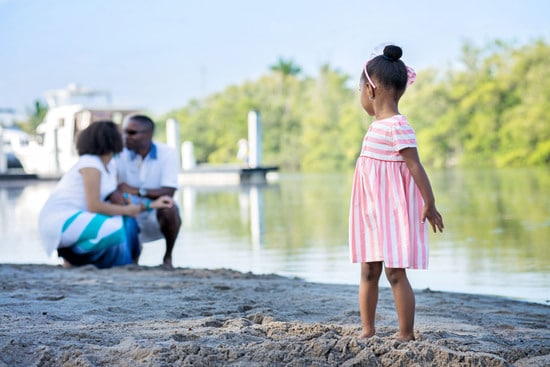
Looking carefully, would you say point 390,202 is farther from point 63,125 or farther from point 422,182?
point 63,125

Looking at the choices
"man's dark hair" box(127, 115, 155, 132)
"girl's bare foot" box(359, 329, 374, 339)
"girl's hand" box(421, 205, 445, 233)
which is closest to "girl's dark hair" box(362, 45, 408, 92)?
"girl's hand" box(421, 205, 445, 233)

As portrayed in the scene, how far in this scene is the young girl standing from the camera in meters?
3.50

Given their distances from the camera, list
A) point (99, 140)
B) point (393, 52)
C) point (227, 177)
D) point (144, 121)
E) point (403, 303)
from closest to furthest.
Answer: point (403, 303)
point (393, 52)
point (99, 140)
point (144, 121)
point (227, 177)

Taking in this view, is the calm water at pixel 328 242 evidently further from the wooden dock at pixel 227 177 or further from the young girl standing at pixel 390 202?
the wooden dock at pixel 227 177

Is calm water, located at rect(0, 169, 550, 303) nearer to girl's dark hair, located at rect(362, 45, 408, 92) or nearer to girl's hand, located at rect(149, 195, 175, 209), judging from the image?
Result: girl's hand, located at rect(149, 195, 175, 209)

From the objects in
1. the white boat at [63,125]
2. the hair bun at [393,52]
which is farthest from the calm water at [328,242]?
the white boat at [63,125]

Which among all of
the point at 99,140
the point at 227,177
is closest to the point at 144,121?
the point at 99,140

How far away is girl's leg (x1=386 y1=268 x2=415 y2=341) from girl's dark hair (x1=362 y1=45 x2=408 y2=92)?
771mm

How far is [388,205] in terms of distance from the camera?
140 inches

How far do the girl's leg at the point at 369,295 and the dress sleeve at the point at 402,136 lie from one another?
492 millimetres

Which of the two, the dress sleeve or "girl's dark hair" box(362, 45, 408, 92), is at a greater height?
"girl's dark hair" box(362, 45, 408, 92)

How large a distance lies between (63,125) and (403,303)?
98.1 ft

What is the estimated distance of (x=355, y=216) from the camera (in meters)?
3.61

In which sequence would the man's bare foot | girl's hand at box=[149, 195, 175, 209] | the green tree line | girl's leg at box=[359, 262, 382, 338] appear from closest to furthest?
girl's leg at box=[359, 262, 382, 338] < the man's bare foot < girl's hand at box=[149, 195, 175, 209] < the green tree line
